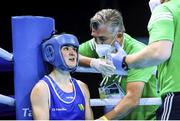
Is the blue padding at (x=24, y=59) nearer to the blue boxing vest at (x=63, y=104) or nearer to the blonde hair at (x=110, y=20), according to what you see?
the blue boxing vest at (x=63, y=104)

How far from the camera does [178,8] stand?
67.4 inches

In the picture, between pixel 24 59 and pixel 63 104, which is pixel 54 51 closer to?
pixel 24 59

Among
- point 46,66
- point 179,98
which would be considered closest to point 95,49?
point 46,66

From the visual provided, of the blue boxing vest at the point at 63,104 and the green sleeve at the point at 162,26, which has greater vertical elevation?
the green sleeve at the point at 162,26

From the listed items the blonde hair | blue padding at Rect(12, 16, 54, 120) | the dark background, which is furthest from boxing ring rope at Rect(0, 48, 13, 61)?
the dark background

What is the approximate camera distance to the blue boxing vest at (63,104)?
184 cm

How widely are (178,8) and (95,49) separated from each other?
737 millimetres

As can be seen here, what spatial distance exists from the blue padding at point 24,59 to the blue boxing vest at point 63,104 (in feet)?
0.29

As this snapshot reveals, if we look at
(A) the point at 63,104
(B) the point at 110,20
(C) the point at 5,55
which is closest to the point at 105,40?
(B) the point at 110,20

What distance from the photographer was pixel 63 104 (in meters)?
1.86

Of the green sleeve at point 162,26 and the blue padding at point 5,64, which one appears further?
the blue padding at point 5,64

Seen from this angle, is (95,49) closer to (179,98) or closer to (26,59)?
(26,59)

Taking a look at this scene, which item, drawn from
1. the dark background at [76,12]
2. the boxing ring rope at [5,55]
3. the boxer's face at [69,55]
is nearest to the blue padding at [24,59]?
the boxing ring rope at [5,55]

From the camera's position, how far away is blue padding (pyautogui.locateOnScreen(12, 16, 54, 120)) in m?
1.83
